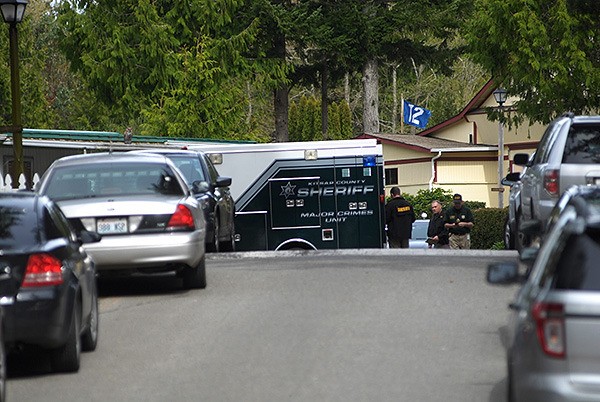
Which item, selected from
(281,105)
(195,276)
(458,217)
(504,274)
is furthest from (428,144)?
(504,274)

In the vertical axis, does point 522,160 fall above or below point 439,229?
above

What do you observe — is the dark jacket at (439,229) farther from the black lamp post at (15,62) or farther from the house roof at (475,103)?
the house roof at (475,103)

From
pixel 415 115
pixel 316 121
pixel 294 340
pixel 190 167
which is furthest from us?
pixel 316 121

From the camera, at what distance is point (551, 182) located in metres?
15.1

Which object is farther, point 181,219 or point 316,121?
point 316,121

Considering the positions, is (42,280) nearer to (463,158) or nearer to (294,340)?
(294,340)

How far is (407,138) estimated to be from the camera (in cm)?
5497

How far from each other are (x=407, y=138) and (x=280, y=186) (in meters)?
28.6

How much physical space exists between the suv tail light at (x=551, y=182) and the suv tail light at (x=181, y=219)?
405cm

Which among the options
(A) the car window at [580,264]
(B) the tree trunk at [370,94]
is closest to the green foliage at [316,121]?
(B) the tree trunk at [370,94]

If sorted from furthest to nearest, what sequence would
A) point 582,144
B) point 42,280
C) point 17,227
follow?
1. point 582,144
2. point 17,227
3. point 42,280

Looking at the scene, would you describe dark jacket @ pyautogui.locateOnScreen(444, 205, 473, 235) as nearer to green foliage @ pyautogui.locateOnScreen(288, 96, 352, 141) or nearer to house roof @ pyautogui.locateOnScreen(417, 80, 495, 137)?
house roof @ pyautogui.locateOnScreen(417, 80, 495, 137)

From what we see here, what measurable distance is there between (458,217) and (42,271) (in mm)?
18628

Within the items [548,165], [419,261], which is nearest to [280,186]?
[419,261]
